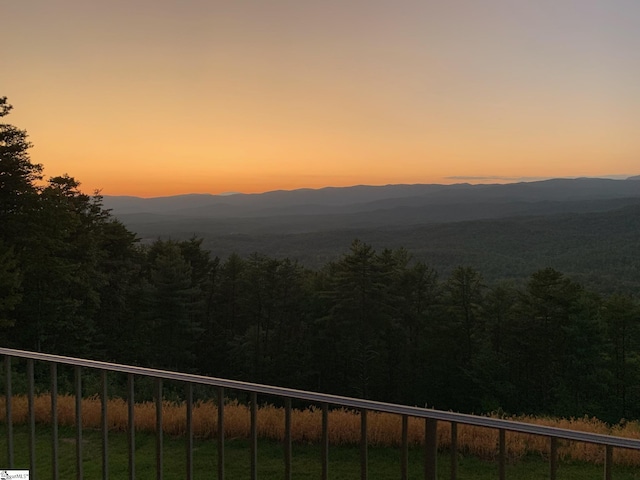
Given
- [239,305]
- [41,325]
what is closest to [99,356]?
[41,325]

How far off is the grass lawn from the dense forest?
16.2m

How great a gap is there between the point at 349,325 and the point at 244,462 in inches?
1034

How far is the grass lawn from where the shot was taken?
4637 mm

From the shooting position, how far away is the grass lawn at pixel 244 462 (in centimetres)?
464

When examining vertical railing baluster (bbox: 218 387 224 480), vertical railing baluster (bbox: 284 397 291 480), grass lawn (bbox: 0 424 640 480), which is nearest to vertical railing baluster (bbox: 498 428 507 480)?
vertical railing baluster (bbox: 284 397 291 480)

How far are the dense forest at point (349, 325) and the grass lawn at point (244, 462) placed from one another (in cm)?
1620

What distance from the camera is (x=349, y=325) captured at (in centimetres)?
3105

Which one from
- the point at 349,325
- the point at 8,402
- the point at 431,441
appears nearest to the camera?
the point at 431,441

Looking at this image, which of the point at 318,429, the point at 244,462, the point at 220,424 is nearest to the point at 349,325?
the point at 318,429

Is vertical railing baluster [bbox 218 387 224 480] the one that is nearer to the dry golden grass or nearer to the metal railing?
the metal railing

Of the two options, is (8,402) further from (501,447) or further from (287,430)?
(501,447)

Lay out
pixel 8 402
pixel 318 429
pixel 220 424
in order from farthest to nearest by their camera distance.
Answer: pixel 318 429
pixel 8 402
pixel 220 424

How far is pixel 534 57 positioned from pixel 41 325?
83.1 feet

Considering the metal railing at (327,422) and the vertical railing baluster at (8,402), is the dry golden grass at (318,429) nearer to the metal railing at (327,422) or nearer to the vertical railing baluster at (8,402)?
the vertical railing baluster at (8,402)
